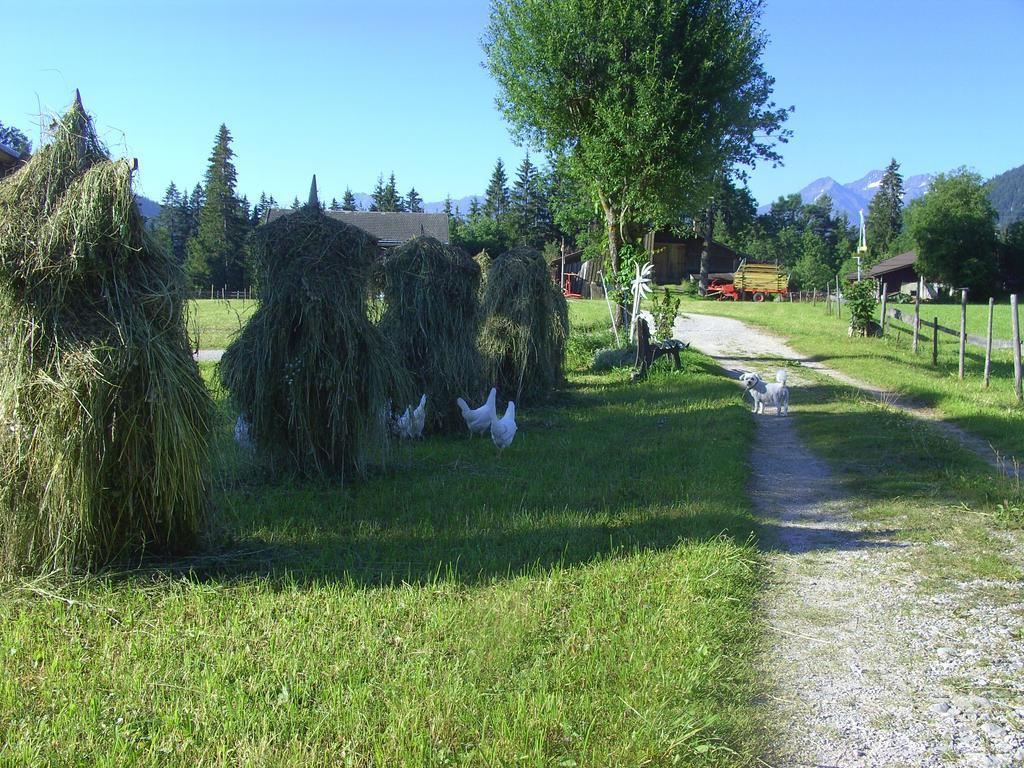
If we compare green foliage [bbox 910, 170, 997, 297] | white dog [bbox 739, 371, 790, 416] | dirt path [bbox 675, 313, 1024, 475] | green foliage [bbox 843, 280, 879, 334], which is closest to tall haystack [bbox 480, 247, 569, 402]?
white dog [bbox 739, 371, 790, 416]

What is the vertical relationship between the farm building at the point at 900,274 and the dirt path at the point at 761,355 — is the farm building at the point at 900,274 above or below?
above

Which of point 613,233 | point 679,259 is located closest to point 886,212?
point 679,259

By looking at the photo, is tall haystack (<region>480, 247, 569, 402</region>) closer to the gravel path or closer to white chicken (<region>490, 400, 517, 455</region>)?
white chicken (<region>490, 400, 517, 455</region>)

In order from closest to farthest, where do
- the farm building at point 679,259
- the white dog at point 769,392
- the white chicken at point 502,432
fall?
the white chicken at point 502,432 < the white dog at point 769,392 < the farm building at point 679,259

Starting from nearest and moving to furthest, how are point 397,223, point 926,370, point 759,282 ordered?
1. point 926,370
2. point 759,282
3. point 397,223

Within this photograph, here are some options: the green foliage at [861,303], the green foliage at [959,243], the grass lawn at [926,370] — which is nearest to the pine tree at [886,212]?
the green foliage at [959,243]

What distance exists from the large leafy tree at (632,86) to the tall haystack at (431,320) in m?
11.2

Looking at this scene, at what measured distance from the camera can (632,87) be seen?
2166 cm

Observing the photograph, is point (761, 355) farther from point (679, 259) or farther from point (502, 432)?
point (679, 259)

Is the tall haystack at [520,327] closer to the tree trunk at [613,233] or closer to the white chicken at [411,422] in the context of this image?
the white chicken at [411,422]

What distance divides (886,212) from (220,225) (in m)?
84.5

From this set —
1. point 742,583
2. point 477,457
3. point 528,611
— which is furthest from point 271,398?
point 742,583

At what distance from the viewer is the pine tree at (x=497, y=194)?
318ft

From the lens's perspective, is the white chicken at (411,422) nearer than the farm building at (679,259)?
Yes
